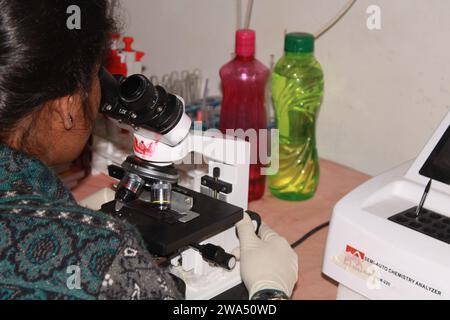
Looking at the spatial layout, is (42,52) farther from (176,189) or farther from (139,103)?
(176,189)

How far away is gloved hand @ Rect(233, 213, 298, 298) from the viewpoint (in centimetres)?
103

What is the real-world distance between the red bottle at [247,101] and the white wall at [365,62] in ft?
0.66

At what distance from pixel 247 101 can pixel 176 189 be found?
40 cm

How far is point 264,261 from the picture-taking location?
107 centimetres

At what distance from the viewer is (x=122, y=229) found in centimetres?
82

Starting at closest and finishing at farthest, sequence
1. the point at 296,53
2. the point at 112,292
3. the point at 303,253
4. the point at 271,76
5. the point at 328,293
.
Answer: the point at 112,292 < the point at 328,293 < the point at 303,253 < the point at 296,53 < the point at 271,76

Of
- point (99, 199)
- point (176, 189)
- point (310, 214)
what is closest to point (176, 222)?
point (176, 189)

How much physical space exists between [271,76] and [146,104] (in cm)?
69

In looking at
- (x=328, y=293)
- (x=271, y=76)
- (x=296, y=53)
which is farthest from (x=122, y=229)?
(x=271, y=76)

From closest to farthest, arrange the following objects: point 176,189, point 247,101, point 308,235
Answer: point 176,189, point 308,235, point 247,101

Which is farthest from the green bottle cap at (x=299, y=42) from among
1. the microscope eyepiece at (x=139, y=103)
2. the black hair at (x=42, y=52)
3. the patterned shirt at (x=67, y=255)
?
the patterned shirt at (x=67, y=255)

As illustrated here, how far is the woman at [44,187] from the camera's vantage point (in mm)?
763
